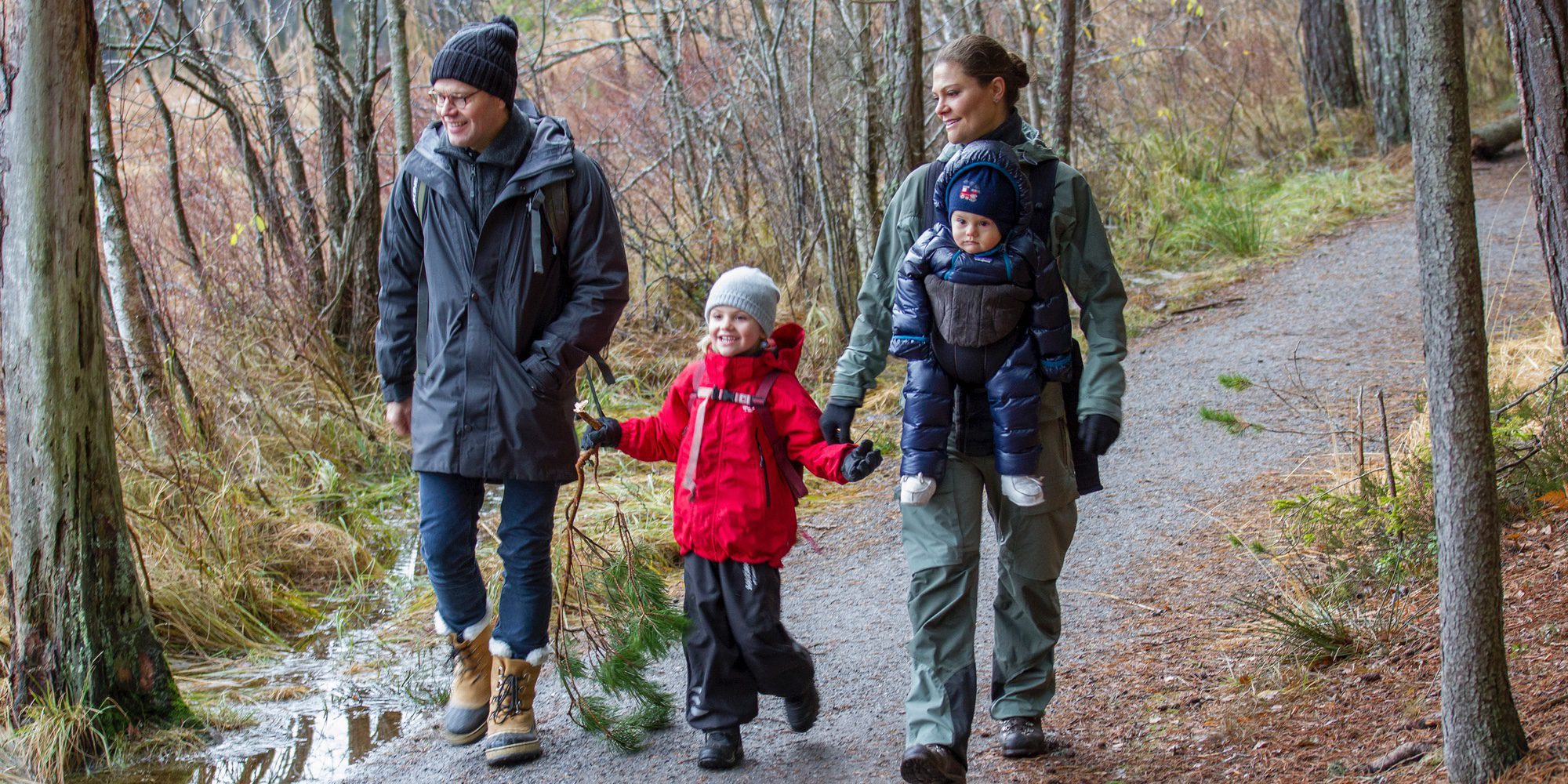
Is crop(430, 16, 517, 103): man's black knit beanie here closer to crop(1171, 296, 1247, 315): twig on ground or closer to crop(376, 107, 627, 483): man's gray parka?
crop(376, 107, 627, 483): man's gray parka

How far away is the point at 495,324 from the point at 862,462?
124cm

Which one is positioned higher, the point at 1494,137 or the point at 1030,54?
the point at 1030,54

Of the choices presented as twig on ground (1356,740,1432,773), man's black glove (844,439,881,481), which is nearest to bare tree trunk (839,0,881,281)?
man's black glove (844,439,881,481)

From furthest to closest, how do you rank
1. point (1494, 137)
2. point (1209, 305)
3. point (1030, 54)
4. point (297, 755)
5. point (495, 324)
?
1. point (1494, 137)
2. point (1030, 54)
3. point (1209, 305)
4. point (297, 755)
5. point (495, 324)

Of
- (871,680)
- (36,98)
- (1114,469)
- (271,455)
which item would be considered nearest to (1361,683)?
(871,680)

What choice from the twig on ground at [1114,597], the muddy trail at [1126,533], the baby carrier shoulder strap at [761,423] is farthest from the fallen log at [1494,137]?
the baby carrier shoulder strap at [761,423]

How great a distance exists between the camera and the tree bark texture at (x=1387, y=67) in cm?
1212

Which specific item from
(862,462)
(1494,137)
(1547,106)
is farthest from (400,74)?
(1494,137)

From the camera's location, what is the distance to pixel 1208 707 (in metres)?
3.92

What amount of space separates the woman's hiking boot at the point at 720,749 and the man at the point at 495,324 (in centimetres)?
62

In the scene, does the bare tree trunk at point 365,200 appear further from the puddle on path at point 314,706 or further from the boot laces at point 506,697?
the boot laces at point 506,697

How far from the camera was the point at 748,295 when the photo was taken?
3764 millimetres

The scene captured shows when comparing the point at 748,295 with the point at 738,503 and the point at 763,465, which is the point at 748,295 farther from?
the point at 738,503

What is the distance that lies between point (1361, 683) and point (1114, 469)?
2869 mm
